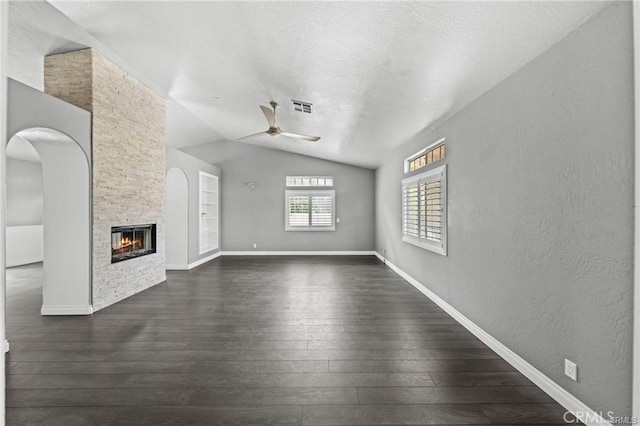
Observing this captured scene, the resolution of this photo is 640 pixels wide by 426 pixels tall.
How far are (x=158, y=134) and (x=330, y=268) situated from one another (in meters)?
4.34

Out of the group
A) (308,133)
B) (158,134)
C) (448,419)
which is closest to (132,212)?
(158,134)

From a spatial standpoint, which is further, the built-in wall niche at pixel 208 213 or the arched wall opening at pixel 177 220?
the built-in wall niche at pixel 208 213

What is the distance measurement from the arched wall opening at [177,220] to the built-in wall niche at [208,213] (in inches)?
21.7

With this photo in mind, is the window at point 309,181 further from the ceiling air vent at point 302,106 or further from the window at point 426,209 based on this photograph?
the ceiling air vent at point 302,106

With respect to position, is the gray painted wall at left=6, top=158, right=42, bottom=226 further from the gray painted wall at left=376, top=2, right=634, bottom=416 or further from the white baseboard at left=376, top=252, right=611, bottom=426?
the gray painted wall at left=376, top=2, right=634, bottom=416

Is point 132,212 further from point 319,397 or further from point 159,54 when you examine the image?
point 319,397

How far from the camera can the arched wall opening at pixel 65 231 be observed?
3980 millimetres

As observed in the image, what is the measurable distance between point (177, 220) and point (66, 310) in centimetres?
339

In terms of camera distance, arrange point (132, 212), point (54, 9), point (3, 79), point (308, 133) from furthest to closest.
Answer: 1. point (308, 133)
2. point (132, 212)
3. point (54, 9)
4. point (3, 79)

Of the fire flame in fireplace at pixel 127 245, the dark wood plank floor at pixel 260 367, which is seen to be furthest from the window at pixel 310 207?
the dark wood plank floor at pixel 260 367

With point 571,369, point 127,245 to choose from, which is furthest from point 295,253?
point 571,369

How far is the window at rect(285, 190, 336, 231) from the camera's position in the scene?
954 centimetres

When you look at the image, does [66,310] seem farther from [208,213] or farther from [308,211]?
[308,211]

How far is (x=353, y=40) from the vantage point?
8.60 feet
